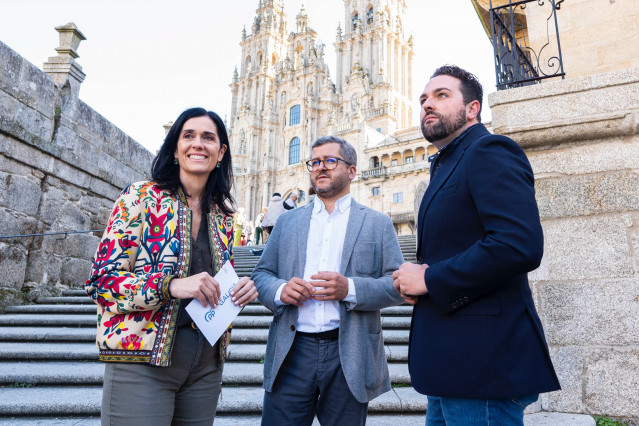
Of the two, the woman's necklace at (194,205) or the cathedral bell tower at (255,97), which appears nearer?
the woman's necklace at (194,205)

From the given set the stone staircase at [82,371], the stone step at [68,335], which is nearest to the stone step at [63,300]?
the stone staircase at [82,371]

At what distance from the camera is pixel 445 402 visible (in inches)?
57.1

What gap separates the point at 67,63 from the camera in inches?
243

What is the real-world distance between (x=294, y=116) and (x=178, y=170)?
167 ft

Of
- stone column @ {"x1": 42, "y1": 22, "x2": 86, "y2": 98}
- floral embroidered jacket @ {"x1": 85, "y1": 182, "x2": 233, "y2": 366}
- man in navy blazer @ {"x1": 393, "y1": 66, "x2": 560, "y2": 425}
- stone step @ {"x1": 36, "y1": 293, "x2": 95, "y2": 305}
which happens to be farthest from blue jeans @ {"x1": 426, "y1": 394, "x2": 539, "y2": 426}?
stone column @ {"x1": 42, "y1": 22, "x2": 86, "y2": 98}

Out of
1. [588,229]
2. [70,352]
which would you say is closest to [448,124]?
[588,229]

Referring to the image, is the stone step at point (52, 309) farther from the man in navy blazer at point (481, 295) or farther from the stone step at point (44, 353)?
the man in navy blazer at point (481, 295)

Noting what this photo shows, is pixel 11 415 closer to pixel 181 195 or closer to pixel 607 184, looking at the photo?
pixel 181 195

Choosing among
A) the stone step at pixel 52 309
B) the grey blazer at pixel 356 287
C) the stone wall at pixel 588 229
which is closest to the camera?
the grey blazer at pixel 356 287

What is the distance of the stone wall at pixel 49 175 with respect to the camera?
496cm

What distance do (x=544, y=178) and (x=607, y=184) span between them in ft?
1.30

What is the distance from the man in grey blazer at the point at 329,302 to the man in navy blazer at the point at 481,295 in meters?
0.51

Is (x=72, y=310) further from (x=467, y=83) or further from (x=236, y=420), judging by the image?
(x=467, y=83)

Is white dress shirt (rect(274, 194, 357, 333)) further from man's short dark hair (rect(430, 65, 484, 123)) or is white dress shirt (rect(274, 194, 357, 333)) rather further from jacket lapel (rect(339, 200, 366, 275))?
man's short dark hair (rect(430, 65, 484, 123))
